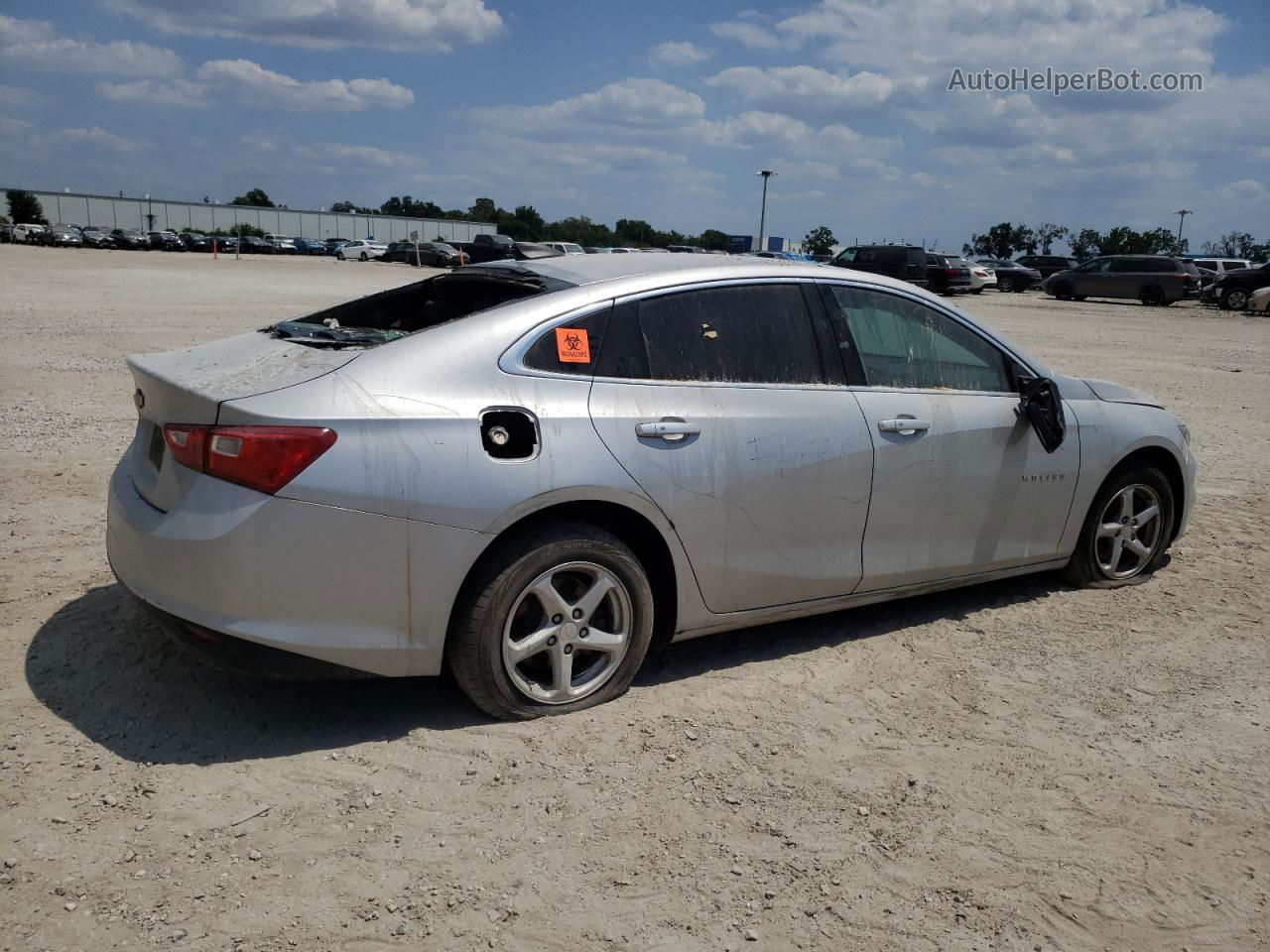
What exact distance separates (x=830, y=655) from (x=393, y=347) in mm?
2272

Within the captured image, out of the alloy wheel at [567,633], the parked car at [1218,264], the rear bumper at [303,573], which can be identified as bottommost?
the alloy wheel at [567,633]

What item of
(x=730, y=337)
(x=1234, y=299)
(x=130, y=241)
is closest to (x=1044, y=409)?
(x=730, y=337)

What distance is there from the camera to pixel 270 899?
2717 millimetres

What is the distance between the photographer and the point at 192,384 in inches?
136

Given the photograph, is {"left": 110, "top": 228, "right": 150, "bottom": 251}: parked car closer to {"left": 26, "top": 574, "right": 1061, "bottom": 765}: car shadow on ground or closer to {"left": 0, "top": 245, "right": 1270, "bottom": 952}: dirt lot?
{"left": 0, "top": 245, "right": 1270, "bottom": 952}: dirt lot

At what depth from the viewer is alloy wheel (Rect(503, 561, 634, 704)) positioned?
11.8 feet

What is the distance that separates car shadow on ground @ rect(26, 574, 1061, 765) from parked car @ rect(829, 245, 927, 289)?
29.8 metres

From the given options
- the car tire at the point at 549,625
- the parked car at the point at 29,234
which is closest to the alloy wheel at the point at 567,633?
the car tire at the point at 549,625

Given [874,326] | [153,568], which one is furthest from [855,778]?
[153,568]

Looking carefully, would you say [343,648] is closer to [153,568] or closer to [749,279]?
[153,568]

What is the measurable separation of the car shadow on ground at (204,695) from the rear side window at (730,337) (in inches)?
48.3

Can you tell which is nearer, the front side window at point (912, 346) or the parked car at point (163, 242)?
the front side window at point (912, 346)

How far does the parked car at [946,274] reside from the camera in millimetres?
35188

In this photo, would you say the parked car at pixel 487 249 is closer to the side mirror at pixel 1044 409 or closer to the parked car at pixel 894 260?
the parked car at pixel 894 260
